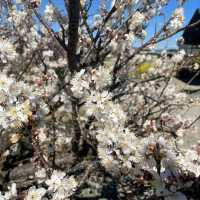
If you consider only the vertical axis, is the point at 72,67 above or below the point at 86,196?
above

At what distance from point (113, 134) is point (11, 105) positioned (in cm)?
78

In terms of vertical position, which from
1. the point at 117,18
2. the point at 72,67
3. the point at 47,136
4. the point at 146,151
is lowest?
the point at 146,151

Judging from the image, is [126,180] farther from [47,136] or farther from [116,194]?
[47,136]

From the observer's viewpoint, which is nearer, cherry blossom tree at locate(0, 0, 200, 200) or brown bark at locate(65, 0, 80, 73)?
cherry blossom tree at locate(0, 0, 200, 200)

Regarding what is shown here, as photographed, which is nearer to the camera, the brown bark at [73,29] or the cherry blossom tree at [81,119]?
the cherry blossom tree at [81,119]

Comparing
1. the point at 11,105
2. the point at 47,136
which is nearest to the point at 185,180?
the point at 11,105

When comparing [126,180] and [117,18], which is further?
[117,18]

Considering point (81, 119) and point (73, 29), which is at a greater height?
point (73, 29)

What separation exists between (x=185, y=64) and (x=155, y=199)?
17.0 feet

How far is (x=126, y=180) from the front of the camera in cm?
456

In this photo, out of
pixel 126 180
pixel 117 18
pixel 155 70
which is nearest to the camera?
pixel 126 180

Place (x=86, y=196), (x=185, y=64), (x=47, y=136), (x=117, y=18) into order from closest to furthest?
(x=86, y=196) < (x=47, y=136) < (x=117, y=18) < (x=185, y=64)

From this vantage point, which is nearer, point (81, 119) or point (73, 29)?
point (73, 29)

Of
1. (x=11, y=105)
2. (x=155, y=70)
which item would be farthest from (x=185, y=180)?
(x=155, y=70)
